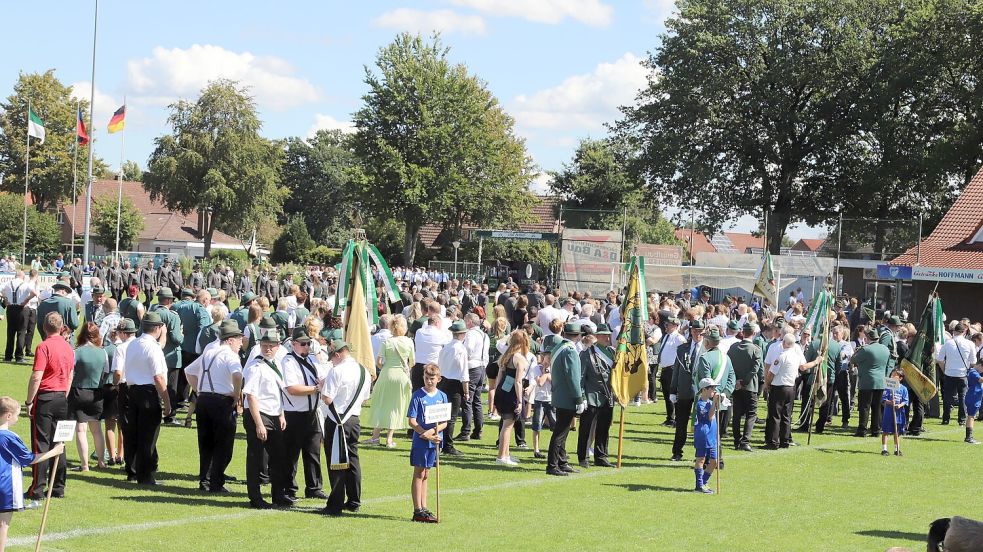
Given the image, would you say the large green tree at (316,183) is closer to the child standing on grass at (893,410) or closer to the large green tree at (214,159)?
the large green tree at (214,159)

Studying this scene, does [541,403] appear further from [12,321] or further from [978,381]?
[12,321]

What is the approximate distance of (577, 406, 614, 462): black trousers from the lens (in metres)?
13.8

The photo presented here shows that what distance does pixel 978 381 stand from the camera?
18406 mm

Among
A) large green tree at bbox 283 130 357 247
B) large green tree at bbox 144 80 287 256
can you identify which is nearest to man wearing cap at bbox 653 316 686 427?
large green tree at bbox 144 80 287 256

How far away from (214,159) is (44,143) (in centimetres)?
1301

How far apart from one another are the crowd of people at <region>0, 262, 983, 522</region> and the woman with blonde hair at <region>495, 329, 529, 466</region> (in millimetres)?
27

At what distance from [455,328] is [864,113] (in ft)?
138

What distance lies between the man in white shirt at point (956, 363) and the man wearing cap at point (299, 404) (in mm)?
13420

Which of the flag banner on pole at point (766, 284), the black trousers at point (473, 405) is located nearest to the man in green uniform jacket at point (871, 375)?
the black trousers at point (473, 405)

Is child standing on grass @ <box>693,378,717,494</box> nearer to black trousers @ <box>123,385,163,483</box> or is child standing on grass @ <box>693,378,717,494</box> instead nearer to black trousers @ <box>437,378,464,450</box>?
black trousers @ <box>437,378,464,450</box>

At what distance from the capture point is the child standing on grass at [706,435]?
1253cm

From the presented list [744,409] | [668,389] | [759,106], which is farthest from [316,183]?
[744,409]

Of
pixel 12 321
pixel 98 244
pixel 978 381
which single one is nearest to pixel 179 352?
pixel 12 321

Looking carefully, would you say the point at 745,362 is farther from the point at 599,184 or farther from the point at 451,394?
the point at 599,184
